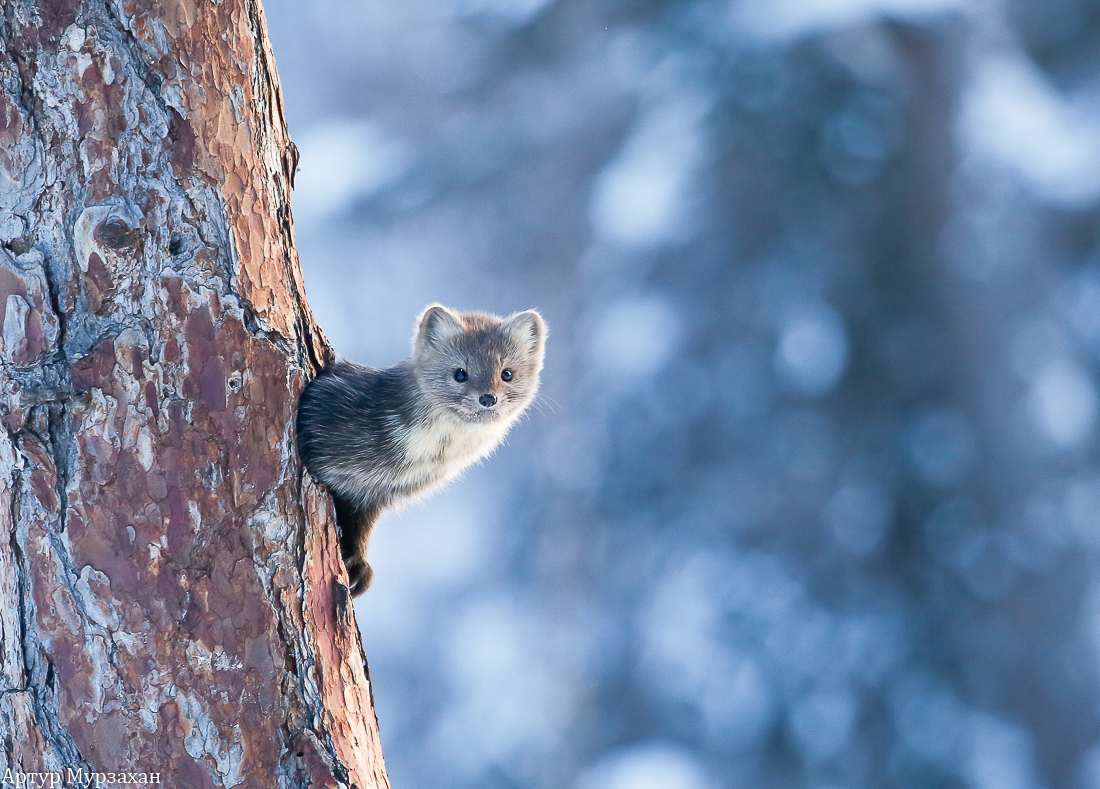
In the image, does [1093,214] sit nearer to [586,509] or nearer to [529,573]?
[586,509]

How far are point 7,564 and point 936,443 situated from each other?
5.78 m

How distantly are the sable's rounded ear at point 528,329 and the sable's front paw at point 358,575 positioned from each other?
1.08 metres

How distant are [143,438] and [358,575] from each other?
0.95 meters

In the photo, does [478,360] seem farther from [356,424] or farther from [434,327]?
[356,424]

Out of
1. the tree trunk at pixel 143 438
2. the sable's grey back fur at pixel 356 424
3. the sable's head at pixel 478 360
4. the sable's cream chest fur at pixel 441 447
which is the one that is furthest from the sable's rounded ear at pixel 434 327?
the tree trunk at pixel 143 438

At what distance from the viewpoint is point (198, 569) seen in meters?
1.86

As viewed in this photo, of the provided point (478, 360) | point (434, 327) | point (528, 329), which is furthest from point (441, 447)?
point (528, 329)

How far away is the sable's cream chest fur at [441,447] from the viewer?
2777mm

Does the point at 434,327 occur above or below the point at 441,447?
above

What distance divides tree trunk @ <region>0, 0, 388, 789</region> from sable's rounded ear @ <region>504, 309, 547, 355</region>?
1.48m

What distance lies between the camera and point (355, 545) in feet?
8.75

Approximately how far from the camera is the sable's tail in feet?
8.58

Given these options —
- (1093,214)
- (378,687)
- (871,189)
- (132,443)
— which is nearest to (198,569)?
(132,443)

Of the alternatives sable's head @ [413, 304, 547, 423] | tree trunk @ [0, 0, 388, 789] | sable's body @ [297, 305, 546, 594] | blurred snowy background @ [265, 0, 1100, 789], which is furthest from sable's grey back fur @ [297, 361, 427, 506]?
blurred snowy background @ [265, 0, 1100, 789]
